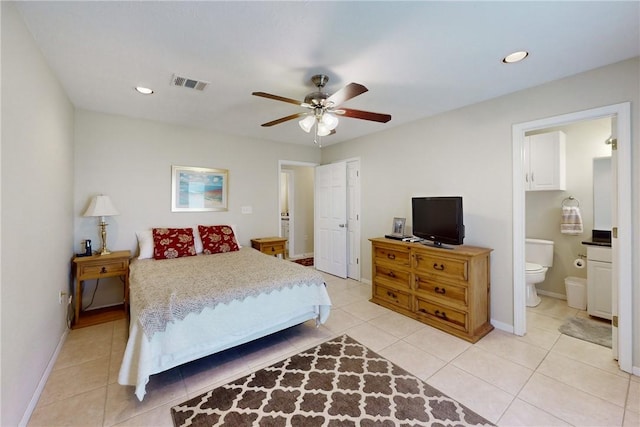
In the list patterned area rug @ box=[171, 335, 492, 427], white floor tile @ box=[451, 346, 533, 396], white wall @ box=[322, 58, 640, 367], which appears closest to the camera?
patterned area rug @ box=[171, 335, 492, 427]

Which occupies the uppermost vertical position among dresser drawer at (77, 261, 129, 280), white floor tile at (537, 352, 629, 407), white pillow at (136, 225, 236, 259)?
white pillow at (136, 225, 236, 259)

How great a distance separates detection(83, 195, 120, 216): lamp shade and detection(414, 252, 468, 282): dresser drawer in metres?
3.50

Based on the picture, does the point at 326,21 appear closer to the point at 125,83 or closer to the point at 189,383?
the point at 125,83

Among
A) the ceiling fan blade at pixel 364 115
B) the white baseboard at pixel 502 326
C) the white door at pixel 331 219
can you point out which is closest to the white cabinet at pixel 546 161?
the white baseboard at pixel 502 326

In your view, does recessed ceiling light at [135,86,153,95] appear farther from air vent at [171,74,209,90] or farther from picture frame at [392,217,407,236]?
picture frame at [392,217,407,236]

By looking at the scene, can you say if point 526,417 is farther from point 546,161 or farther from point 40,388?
point 40,388

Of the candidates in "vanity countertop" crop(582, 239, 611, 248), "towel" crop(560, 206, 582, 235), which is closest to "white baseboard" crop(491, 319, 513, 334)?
"vanity countertop" crop(582, 239, 611, 248)

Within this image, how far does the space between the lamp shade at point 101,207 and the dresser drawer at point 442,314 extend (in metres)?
3.62

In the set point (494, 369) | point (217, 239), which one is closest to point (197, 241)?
point (217, 239)

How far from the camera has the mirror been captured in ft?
10.2

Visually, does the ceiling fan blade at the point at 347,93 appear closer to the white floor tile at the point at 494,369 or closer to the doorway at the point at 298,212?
the white floor tile at the point at 494,369

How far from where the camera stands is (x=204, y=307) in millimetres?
1970

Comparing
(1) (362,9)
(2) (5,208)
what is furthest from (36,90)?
(1) (362,9)

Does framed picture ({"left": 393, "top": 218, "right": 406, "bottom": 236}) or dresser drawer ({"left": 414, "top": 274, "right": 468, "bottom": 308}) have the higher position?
framed picture ({"left": 393, "top": 218, "right": 406, "bottom": 236})
